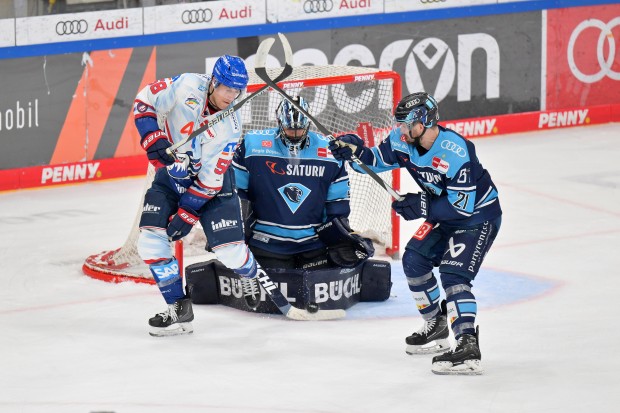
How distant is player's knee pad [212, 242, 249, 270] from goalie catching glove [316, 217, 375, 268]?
69 cm

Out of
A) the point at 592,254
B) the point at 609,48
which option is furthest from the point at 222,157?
the point at 609,48

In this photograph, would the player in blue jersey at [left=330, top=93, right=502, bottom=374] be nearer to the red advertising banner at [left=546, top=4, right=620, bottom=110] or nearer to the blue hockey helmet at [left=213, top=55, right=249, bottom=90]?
the blue hockey helmet at [left=213, top=55, right=249, bottom=90]

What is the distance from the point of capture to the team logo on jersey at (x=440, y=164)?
634 centimetres

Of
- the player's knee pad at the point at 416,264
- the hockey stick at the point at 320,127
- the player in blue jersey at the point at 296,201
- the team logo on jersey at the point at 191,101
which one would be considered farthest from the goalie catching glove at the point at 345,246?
the team logo on jersey at the point at 191,101

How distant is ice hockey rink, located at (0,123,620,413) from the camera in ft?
19.8

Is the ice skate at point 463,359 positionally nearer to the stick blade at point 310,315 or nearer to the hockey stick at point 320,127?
the hockey stick at point 320,127

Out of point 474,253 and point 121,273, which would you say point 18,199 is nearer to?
point 121,273

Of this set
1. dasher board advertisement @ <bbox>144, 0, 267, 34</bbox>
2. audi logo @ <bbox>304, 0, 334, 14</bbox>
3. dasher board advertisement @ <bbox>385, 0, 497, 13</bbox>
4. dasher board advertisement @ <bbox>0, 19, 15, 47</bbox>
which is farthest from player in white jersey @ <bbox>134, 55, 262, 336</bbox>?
dasher board advertisement @ <bbox>385, 0, 497, 13</bbox>

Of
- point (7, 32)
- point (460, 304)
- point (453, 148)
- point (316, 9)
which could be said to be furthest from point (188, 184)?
point (316, 9)

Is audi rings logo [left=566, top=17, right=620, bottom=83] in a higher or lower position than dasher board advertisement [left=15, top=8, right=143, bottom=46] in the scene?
lower

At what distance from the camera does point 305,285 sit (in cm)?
738

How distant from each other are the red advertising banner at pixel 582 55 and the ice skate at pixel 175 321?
21.7ft

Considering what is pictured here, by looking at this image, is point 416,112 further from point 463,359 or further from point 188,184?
point 188,184

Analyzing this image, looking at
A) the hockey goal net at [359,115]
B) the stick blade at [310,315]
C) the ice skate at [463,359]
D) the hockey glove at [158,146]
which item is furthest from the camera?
the hockey goal net at [359,115]
